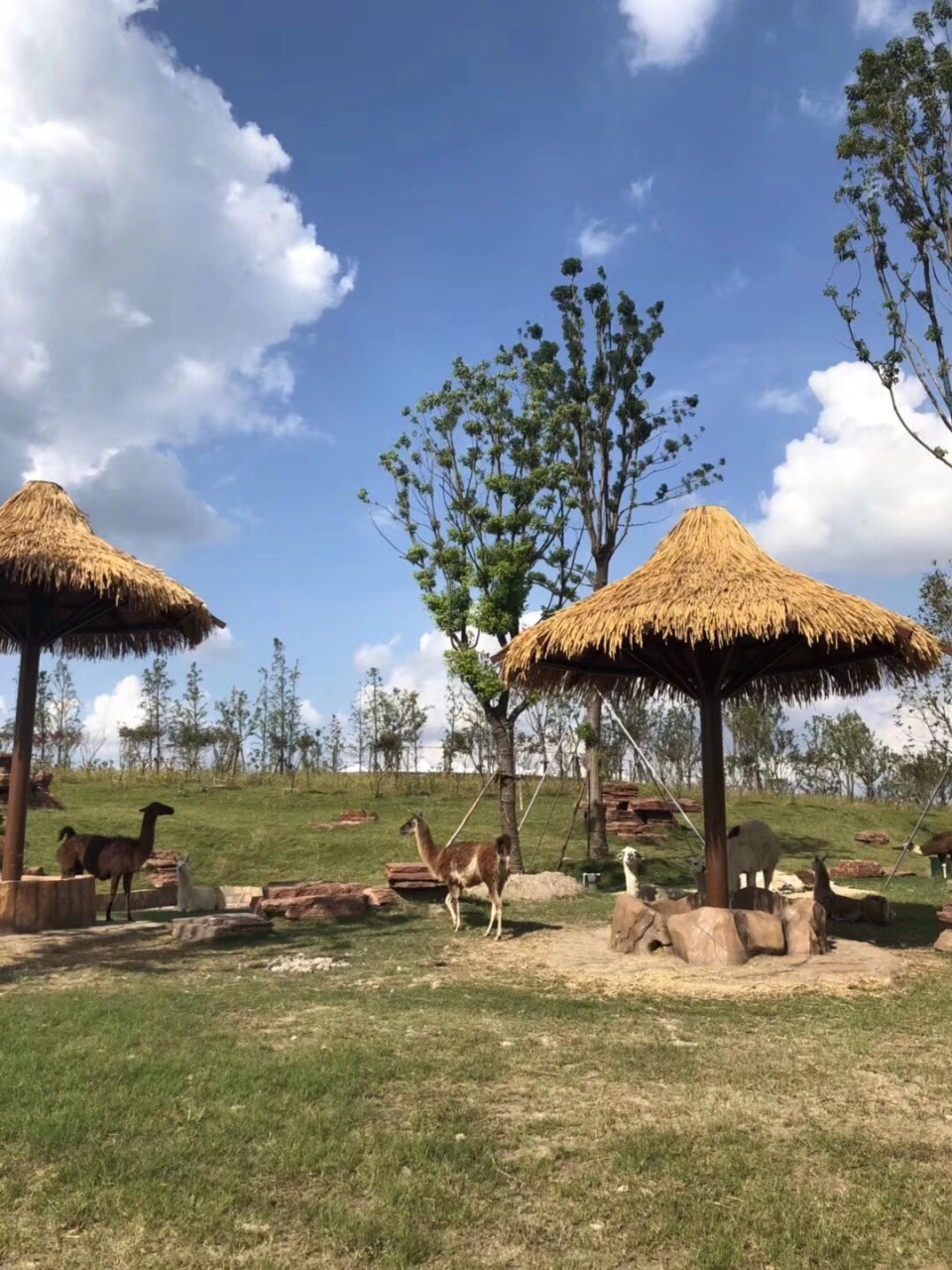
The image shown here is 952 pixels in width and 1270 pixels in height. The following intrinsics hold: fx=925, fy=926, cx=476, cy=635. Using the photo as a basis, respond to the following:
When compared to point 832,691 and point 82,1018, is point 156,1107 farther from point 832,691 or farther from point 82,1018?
point 832,691

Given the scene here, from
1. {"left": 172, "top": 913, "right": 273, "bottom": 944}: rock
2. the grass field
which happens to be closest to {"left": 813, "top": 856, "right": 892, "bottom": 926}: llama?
the grass field

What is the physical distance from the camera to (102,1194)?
380cm

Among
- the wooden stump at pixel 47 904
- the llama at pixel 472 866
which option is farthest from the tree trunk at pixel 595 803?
the wooden stump at pixel 47 904

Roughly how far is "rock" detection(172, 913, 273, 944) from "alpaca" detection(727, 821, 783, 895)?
6.26m

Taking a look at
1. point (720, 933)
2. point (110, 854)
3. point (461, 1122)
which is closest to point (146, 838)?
point (110, 854)

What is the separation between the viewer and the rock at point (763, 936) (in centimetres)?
947

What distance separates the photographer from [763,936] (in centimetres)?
950

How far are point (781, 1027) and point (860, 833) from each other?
21634 millimetres

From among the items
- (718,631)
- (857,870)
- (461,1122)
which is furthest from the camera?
(857,870)

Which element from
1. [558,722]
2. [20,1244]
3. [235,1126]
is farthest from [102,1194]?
[558,722]

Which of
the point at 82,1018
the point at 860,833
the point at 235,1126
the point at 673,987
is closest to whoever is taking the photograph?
the point at 235,1126

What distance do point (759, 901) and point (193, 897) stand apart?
799 centimetres

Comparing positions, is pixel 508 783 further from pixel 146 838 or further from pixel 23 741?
pixel 23 741

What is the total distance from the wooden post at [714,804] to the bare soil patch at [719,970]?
1.00 m
